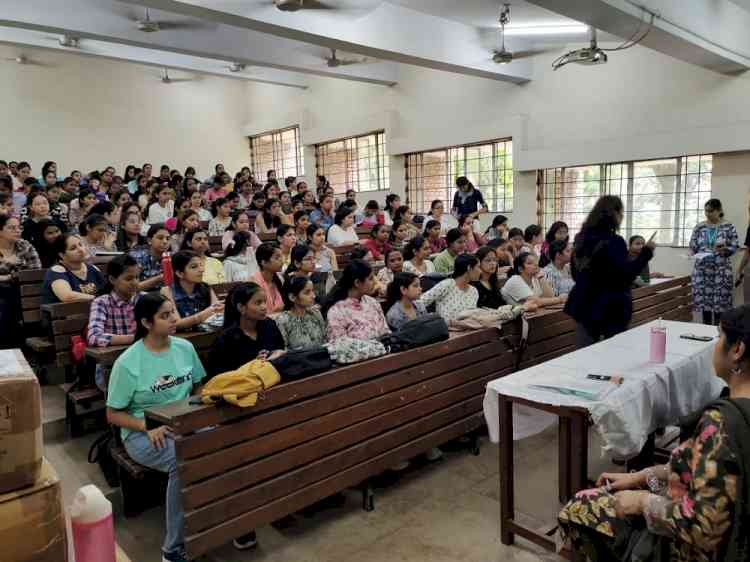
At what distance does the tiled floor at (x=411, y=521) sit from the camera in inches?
92.6

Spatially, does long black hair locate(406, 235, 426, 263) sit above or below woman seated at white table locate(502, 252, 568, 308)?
above

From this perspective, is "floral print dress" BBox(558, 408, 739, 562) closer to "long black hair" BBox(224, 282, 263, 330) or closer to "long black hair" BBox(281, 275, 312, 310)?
"long black hair" BBox(224, 282, 263, 330)

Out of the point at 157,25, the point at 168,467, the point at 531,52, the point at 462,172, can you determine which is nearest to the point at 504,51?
the point at 531,52

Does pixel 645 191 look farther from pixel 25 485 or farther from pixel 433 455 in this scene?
pixel 25 485

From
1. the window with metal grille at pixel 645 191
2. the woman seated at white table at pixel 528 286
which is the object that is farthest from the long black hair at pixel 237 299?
the window with metal grille at pixel 645 191

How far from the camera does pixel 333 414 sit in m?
2.47

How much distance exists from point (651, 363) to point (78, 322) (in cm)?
304

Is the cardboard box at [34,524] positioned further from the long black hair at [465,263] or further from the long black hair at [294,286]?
the long black hair at [465,263]

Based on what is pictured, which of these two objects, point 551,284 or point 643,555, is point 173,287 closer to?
point 643,555

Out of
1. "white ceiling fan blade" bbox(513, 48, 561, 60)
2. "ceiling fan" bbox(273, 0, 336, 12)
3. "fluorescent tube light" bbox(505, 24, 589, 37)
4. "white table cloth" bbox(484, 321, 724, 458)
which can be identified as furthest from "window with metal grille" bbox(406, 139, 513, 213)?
"white table cloth" bbox(484, 321, 724, 458)

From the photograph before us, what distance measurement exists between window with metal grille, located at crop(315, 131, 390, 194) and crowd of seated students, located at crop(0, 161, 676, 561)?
13.6 ft

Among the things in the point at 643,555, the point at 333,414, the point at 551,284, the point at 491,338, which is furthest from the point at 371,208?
the point at 643,555

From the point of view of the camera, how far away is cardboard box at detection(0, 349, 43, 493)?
90 cm

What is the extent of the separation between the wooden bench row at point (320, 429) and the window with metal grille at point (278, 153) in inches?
397
